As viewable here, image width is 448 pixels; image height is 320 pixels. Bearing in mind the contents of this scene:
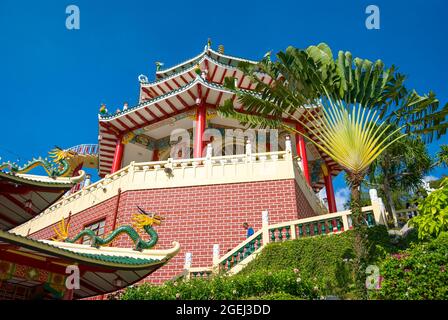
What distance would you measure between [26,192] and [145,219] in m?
6.25

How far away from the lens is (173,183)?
677 inches

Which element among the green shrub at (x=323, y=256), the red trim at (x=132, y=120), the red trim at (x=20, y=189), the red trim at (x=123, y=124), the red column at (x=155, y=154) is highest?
the red trim at (x=132, y=120)

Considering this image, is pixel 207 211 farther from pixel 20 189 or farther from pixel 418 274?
pixel 418 274

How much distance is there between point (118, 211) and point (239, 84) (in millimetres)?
12753

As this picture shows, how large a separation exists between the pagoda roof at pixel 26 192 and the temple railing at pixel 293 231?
5024 millimetres

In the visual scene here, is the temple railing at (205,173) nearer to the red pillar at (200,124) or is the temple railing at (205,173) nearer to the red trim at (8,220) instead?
the red pillar at (200,124)

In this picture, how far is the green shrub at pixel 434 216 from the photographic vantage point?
920 centimetres

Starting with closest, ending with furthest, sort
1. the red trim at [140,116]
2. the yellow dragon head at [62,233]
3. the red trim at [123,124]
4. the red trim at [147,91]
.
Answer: the yellow dragon head at [62,233], the red trim at [140,116], the red trim at [123,124], the red trim at [147,91]

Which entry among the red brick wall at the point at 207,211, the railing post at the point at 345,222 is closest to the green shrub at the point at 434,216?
the railing post at the point at 345,222

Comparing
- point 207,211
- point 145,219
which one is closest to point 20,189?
point 145,219

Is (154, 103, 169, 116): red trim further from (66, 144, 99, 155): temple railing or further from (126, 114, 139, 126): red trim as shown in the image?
(66, 144, 99, 155): temple railing

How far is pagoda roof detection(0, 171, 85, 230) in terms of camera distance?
991cm

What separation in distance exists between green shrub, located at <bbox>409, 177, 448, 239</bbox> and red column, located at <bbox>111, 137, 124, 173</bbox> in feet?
58.8

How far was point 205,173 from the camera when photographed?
17203 millimetres
